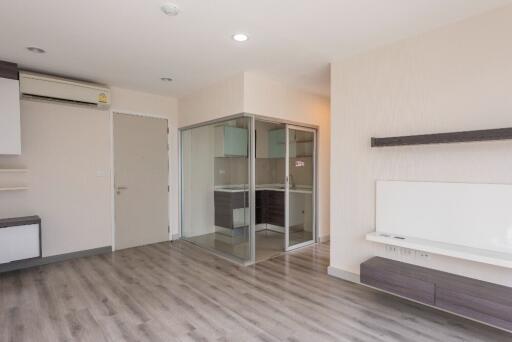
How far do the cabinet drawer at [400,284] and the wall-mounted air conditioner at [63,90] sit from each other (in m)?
4.35

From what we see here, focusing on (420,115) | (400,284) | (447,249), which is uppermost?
(420,115)

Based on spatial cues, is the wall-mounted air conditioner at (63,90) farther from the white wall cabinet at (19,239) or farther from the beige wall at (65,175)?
the white wall cabinet at (19,239)

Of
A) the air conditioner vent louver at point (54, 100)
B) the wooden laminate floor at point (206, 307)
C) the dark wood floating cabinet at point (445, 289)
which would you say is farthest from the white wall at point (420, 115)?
the air conditioner vent louver at point (54, 100)

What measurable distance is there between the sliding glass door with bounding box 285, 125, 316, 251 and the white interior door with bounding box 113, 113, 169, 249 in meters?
2.30

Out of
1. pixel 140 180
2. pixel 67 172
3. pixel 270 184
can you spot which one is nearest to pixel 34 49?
pixel 67 172

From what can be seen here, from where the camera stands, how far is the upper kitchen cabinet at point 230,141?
4.28 metres

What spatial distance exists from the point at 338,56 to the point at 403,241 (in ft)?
7.38

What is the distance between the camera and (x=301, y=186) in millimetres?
5117

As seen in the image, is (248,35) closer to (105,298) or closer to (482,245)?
(482,245)

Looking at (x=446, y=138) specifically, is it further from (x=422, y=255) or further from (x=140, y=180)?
(x=140, y=180)

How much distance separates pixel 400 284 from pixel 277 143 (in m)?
2.75

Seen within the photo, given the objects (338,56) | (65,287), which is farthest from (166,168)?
(338,56)

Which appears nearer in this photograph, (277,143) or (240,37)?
(240,37)

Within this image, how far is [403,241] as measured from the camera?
2.81 m
